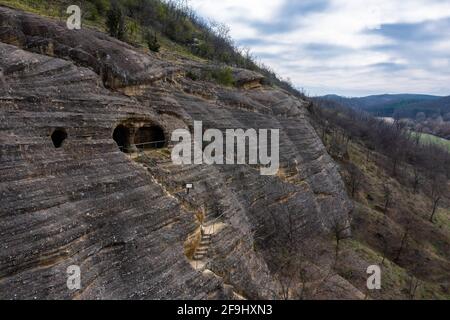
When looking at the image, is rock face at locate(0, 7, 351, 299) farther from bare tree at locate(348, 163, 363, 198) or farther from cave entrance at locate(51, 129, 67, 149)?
bare tree at locate(348, 163, 363, 198)

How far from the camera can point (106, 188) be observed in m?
17.4

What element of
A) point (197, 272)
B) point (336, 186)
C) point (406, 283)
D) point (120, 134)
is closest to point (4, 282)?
point (197, 272)

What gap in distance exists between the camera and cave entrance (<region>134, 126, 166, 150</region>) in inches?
943

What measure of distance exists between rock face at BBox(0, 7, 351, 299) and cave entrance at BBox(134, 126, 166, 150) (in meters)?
0.52

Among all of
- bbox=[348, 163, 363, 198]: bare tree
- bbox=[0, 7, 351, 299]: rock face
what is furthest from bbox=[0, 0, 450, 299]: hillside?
bbox=[348, 163, 363, 198]: bare tree

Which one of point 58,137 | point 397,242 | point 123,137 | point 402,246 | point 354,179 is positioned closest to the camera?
point 58,137

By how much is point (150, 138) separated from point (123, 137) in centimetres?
215

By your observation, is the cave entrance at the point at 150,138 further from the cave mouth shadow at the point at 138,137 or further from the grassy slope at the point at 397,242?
the grassy slope at the point at 397,242

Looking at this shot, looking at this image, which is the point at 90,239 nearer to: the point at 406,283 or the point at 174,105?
the point at 174,105

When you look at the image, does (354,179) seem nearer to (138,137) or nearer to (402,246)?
(402,246)

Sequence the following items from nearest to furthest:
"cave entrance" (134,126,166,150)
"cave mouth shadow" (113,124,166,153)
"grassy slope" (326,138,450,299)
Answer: "cave mouth shadow" (113,124,166,153) < "cave entrance" (134,126,166,150) < "grassy slope" (326,138,450,299)

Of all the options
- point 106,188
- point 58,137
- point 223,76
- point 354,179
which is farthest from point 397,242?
point 58,137
